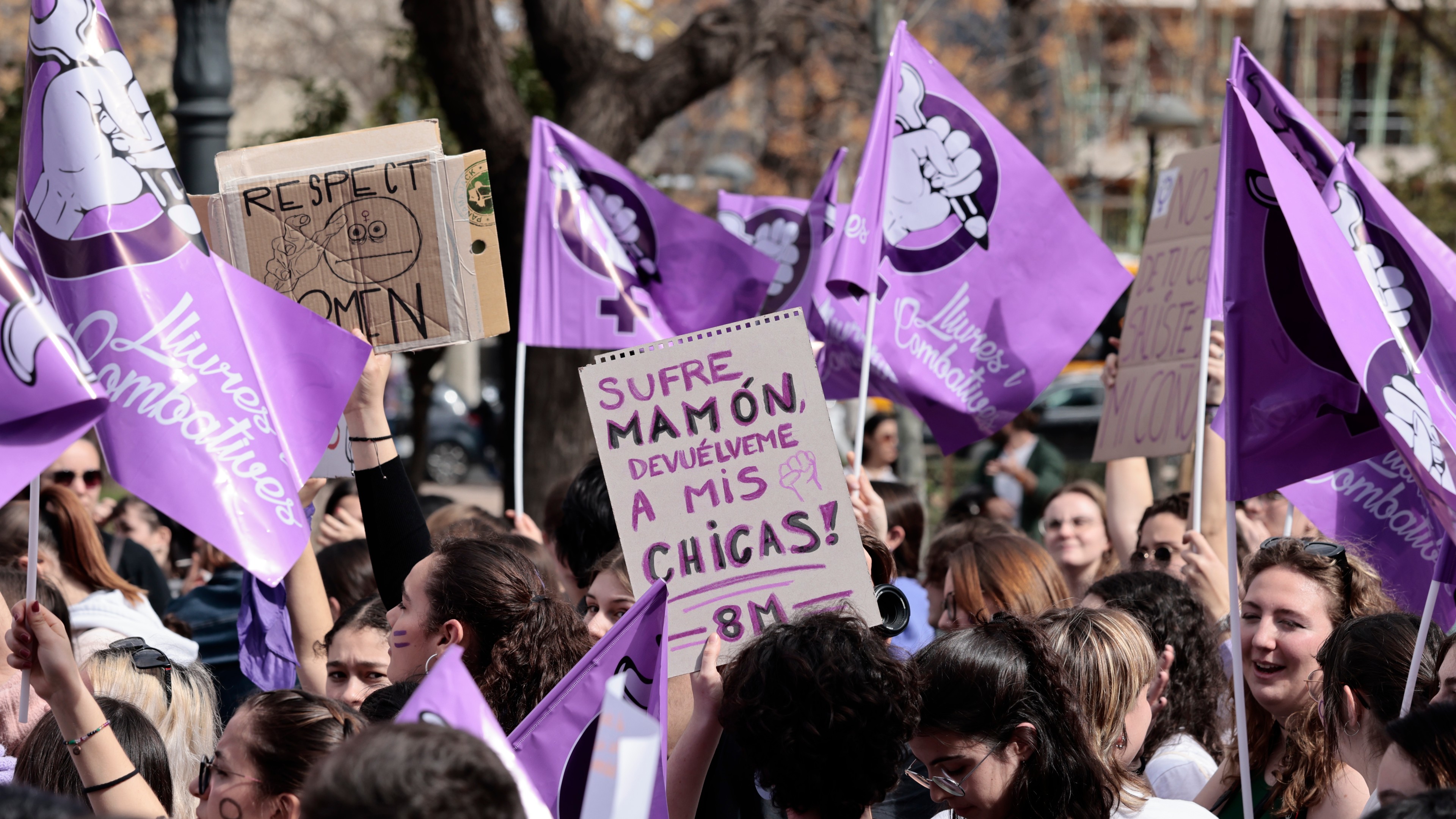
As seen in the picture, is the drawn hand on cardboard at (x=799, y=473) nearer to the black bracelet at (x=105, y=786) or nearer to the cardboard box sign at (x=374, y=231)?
the cardboard box sign at (x=374, y=231)

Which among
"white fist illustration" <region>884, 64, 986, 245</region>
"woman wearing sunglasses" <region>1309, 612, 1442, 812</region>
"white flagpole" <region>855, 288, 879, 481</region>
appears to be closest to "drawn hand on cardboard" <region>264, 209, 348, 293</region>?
"white flagpole" <region>855, 288, 879, 481</region>

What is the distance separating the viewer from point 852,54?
1557 centimetres

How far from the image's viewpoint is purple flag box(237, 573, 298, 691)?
14.4ft

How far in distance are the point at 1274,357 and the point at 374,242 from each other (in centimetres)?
224

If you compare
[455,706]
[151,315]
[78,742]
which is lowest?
[78,742]

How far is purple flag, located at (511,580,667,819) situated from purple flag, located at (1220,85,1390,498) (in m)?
1.43

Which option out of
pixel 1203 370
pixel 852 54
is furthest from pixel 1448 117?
pixel 1203 370

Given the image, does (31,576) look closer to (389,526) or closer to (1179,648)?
(389,526)

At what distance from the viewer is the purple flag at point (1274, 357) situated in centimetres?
349

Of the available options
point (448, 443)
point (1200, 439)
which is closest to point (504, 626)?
point (1200, 439)

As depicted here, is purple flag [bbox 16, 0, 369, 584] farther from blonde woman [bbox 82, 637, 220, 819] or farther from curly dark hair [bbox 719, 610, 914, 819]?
curly dark hair [bbox 719, 610, 914, 819]

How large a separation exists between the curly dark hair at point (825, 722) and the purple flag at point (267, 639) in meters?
2.09

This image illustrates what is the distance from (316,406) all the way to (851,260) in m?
2.31

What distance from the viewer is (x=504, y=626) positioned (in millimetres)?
3461
